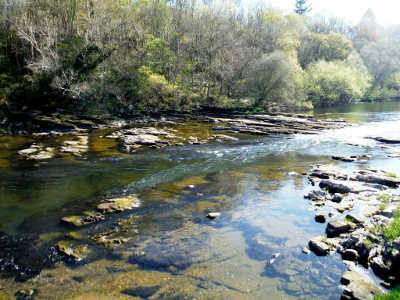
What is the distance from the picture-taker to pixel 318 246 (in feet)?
32.4

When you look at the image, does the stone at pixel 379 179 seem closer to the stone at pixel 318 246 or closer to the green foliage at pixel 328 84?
the stone at pixel 318 246

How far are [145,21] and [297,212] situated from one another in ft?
196

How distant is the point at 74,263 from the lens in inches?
364

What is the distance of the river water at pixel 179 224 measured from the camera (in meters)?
8.21

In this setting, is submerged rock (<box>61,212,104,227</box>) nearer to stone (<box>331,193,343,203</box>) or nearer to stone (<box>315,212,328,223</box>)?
stone (<box>315,212,328,223</box>)

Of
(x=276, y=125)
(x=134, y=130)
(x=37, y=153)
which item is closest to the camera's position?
(x=37, y=153)

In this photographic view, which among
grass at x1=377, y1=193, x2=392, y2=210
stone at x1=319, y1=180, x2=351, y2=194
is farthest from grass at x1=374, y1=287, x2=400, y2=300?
stone at x1=319, y1=180, x2=351, y2=194

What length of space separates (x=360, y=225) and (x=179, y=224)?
296 inches

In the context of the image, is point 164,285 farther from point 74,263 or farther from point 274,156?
point 274,156

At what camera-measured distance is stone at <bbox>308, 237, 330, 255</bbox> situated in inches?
382

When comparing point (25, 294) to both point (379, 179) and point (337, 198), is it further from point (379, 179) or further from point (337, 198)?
point (379, 179)

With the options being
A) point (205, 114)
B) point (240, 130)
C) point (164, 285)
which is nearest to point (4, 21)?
point (205, 114)

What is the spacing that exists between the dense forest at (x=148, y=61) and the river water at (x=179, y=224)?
21854 mm

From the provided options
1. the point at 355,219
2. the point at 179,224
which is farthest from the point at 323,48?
the point at 179,224
